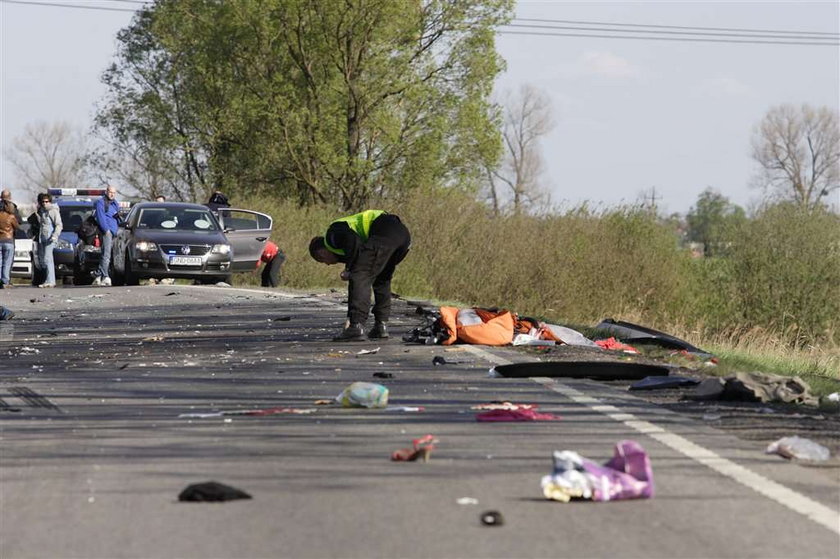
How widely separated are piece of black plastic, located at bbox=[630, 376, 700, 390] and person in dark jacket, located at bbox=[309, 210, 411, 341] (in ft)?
13.3

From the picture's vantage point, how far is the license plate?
27.6 metres

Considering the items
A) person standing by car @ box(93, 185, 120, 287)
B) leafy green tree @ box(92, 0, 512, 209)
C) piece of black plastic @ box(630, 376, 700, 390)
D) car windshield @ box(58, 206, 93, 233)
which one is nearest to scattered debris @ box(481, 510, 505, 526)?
piece of black plastic @ box(630, 376, 700, 390)

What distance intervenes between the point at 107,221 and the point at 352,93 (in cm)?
1949

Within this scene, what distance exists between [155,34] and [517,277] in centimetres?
2487

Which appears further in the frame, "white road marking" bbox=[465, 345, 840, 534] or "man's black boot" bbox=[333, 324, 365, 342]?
"man's black boot" bbox=[333, 324, 365, 342]

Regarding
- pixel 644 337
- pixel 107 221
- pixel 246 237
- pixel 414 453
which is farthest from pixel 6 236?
pixel 414 453

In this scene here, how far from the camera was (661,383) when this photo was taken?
1077 cm

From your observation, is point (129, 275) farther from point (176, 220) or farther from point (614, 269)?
point (614, 269)

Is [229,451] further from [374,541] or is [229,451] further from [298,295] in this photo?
[298,295]

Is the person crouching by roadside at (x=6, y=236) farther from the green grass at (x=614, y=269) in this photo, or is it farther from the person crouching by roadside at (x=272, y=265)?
the green grass at (x=614, y=269)

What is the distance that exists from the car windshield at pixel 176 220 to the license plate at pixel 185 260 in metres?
0.93

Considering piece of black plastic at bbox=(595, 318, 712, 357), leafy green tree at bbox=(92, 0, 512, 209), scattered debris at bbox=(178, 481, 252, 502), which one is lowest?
piece of black plastic at bbox=(595, 318, 712, 357)

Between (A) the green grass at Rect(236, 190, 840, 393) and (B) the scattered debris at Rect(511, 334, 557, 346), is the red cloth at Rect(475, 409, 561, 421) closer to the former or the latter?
(B) the scattered debris at Rect(511, 334, 557, 346)

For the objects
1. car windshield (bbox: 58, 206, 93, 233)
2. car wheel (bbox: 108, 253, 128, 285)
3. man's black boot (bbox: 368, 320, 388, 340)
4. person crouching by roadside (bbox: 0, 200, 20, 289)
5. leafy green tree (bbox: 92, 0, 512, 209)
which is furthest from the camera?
leafy green tree (bbox: 92, 0, 512, 209)
